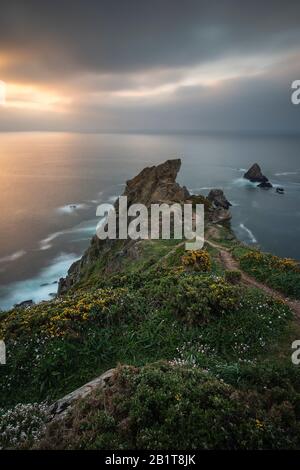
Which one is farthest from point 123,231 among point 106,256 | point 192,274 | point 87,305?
point 87,305

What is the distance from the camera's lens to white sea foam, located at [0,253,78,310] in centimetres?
4947

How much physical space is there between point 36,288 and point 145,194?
22442 mm

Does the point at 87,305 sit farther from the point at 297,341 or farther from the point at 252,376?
the point at 297,341

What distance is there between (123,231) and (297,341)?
3367 cm

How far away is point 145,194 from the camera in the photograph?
164ft

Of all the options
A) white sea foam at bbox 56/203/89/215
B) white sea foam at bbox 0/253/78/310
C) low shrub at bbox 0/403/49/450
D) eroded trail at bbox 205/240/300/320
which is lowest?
white sea foam at bbox 0/253/78/310

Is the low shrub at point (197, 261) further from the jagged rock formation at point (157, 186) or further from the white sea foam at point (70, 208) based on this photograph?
the white sea foam at point (70, 208)

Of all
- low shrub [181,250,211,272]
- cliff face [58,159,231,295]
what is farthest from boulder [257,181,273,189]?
low shrub [181,250,211,272]

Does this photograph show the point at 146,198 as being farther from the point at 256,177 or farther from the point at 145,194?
the point at 256,177

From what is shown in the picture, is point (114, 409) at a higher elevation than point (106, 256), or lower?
higher

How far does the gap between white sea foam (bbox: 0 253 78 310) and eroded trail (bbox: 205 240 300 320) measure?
1217 inches

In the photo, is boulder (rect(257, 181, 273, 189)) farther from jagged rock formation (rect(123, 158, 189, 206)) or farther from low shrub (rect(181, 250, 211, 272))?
low shrub (rect(181, 250, 211, 272))

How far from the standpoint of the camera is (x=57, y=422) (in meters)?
8.84

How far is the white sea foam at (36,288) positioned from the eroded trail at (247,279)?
30905 mm
